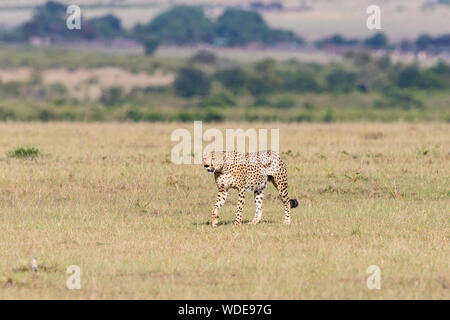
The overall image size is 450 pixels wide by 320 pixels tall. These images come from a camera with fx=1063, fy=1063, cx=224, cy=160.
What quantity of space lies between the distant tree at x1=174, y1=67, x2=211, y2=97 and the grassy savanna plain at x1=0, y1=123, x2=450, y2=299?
137 ft

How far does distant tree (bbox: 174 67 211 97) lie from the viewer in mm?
64625

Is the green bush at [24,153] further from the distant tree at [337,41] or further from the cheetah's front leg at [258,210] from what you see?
the distant tree at [337,41]

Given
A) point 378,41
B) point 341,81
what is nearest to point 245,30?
point 378,41

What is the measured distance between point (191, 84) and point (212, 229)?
172 ft

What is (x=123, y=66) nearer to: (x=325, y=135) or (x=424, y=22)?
(x=424, y=22)

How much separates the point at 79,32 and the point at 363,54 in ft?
94.5

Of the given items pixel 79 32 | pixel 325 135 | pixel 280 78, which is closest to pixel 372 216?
pixel 325 135

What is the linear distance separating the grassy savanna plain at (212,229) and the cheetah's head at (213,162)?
2.50 feet

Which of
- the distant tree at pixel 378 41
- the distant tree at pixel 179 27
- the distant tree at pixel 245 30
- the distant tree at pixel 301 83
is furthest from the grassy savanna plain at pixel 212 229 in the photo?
the distant tree at pixel 245 30

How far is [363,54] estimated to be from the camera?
255 feet

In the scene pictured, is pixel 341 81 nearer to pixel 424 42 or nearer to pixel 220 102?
pixel 220 102

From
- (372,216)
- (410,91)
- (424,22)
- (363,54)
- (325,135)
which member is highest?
(424,22)

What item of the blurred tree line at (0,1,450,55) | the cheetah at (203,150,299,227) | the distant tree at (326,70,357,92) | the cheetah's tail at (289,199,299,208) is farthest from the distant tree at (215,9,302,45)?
the cheetah at (203,150,299,227)

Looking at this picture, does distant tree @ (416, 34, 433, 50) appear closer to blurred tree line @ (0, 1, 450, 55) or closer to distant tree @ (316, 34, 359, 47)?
blurred tree line @ (0, 1, 450, 55)
